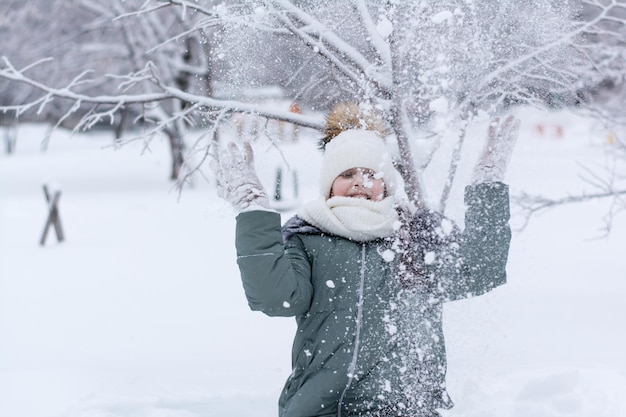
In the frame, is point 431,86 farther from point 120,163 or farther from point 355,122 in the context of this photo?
point 120,163

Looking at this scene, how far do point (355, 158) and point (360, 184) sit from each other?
0.09 metres

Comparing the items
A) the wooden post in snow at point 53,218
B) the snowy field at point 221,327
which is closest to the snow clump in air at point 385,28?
the snowy field at point 221,327

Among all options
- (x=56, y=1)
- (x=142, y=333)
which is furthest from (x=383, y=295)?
(x=56, y=1)

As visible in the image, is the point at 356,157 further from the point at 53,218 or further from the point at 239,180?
the point at 53,218

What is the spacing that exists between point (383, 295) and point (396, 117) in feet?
3.03

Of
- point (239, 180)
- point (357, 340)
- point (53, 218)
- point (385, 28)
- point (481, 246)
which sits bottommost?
point (357, 340)

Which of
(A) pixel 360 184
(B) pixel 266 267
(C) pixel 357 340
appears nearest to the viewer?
(B) pixel 266 267

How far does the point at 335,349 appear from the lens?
91.7 inches

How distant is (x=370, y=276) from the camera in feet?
7.77

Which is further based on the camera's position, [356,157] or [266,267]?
[356,157]

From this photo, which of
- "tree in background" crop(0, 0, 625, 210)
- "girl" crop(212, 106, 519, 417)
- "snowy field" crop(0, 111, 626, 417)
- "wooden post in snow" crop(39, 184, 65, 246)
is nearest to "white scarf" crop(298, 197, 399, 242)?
"girl" crop(212, 106, 519, 417)

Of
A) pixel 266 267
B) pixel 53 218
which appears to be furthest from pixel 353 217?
pixel 53 218

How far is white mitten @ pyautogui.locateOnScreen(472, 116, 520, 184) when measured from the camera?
2471 mm

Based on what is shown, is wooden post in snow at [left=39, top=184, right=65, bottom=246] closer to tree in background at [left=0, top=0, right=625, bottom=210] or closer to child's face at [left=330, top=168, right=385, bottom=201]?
tree in background at [left=0, top=0, right=625, bottom=210]
